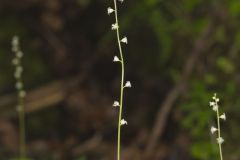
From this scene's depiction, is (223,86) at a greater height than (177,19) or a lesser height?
lesser

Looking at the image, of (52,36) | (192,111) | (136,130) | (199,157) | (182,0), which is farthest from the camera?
(52,36)

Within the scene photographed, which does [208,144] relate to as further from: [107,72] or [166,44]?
[107,72]

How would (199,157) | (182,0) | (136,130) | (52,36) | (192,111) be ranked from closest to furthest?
(199,157), (192,111), (182,0), (136,130), (52,36)

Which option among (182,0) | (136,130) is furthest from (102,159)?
(182,0)

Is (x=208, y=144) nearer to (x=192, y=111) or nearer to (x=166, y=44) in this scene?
(x=192, y=111)

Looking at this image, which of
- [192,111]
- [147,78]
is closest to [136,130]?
[147,78]

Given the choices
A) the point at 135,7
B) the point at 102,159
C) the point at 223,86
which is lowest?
the point at 102,159

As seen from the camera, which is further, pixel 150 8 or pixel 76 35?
pixel 76 35
